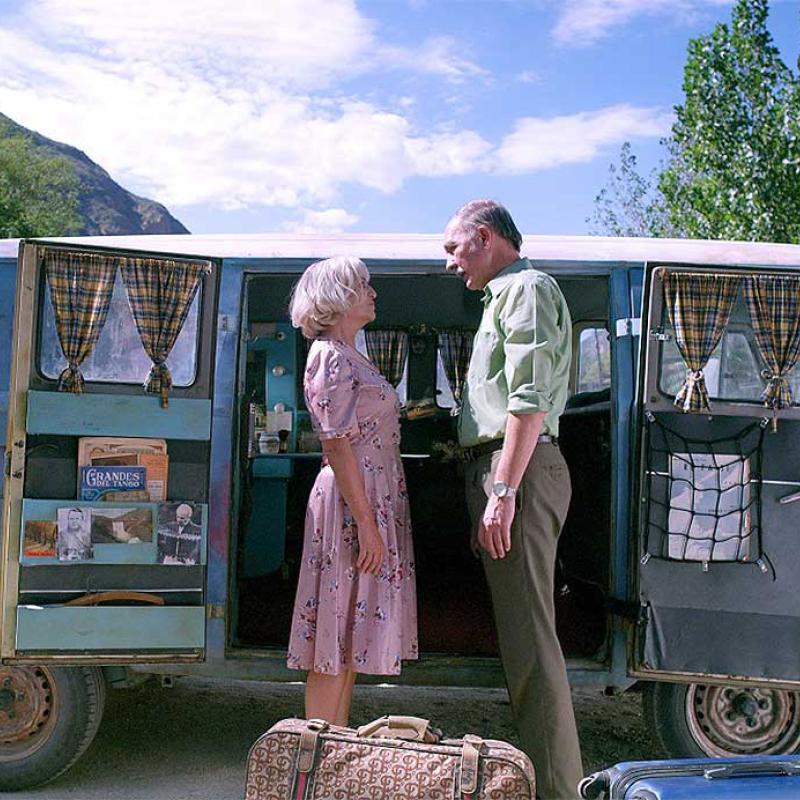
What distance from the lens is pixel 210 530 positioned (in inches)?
166

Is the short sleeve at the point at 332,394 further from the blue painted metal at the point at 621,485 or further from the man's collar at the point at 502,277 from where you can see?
the blue painted metal at the point at 621,485

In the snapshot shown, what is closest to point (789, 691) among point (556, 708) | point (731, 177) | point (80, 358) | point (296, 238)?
point (556, 708)

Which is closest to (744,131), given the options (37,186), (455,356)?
(455,356)

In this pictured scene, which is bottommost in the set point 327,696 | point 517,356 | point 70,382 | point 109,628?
point 327,696

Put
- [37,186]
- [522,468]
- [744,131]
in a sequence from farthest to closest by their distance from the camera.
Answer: [37,186], [744,131], [522,468]

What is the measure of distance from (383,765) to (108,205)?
71.5 m

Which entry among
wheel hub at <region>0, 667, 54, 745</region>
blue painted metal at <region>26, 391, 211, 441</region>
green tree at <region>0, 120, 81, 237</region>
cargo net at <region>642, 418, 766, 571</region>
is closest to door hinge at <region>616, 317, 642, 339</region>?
cargo net at <region>642, 418, 766, 571</region>

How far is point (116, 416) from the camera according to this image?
4.12 meters

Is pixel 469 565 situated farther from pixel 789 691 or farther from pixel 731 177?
pixel 731 177

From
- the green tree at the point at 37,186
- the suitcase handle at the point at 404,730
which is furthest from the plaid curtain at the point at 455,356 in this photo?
the green tree at the point at 37,186

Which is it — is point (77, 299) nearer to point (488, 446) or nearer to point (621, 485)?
point (488, 446)

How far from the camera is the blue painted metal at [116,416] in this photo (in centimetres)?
406

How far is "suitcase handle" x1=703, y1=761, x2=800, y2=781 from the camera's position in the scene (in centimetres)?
282

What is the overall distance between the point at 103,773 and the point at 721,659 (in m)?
2.71
